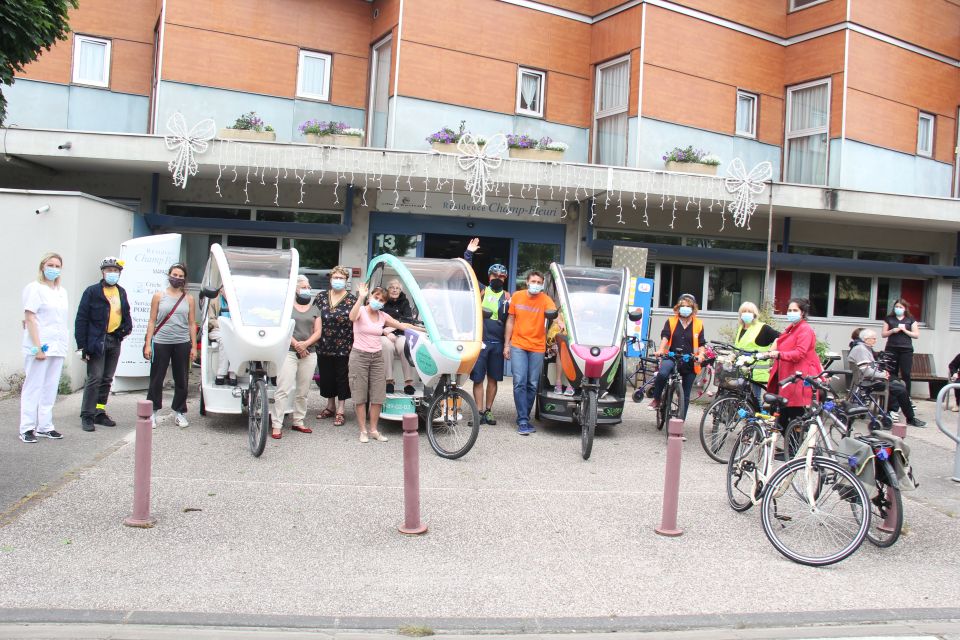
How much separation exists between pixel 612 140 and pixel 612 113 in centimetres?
51

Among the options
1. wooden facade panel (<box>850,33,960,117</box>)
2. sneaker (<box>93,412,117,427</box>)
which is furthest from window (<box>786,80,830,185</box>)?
sneaker (<box>93,412,117,427</box>)

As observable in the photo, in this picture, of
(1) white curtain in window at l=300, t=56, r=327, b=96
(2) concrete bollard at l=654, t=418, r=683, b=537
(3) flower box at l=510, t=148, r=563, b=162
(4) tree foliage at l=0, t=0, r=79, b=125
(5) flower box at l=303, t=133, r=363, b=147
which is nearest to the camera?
(2) concrete bollard at l=654, t=418, r=683, b=537

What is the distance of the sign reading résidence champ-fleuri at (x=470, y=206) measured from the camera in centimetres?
1485

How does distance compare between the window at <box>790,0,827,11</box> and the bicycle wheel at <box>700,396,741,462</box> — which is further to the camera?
the window at <box>790,0,827,11</box>

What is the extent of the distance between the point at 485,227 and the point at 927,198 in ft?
27.3

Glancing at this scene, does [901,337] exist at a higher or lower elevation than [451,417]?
higher

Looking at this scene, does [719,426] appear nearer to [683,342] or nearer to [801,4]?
[683,342]

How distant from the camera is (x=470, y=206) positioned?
1512 cm

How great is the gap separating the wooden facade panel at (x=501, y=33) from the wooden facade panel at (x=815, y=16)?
170 inches

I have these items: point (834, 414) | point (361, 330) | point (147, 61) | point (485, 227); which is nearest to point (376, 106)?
point (485, 227)

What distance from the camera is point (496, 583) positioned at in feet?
17.9

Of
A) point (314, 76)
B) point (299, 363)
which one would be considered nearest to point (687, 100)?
point (314, 76)

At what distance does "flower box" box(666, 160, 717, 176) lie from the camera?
14.9m

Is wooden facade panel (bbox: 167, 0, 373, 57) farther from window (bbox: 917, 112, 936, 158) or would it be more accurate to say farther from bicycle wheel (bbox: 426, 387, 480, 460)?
window (bbox: 917, 112, 936, 158)
